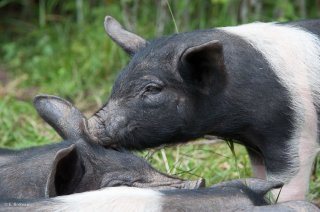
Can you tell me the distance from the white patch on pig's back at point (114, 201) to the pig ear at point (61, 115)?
1148mm

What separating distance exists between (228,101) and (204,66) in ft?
0.92

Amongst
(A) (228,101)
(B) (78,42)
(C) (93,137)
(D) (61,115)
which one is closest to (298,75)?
(A) (228,101)

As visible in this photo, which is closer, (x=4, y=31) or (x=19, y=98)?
(x=19, y=98)

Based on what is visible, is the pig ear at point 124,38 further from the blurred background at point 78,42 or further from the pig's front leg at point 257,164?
the blurred background at point 78,42

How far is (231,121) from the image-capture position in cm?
545

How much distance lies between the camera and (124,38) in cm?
580

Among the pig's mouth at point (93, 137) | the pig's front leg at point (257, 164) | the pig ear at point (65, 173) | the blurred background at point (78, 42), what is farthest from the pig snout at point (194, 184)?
the blurred background at point (78, 42)

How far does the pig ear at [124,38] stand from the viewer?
18.7 ft

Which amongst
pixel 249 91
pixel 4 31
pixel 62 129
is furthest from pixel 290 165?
pixel 4 31

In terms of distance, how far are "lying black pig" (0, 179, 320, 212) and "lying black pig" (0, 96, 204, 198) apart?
1.14ft

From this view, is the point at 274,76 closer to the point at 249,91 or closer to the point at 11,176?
the point at 249,91

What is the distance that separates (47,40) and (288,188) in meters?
4.77

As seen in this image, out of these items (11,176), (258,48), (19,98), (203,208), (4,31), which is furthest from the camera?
(4,31)

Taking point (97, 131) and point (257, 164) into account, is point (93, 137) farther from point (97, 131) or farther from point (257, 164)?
point (257, 164)
